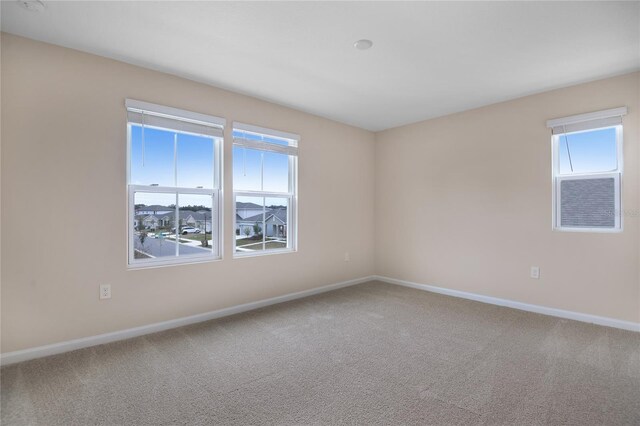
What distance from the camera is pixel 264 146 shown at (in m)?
3.80

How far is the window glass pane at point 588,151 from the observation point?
3.18m

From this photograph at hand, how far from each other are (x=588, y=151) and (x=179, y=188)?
4387 millimetres

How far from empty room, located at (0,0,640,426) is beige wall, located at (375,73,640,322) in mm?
25

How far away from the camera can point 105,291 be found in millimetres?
2697

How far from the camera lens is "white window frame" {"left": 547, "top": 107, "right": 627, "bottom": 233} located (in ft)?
10.1

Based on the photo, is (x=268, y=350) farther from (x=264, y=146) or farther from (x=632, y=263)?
(x=632, y=263)

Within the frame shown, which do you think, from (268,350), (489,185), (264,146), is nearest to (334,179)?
(264,146)

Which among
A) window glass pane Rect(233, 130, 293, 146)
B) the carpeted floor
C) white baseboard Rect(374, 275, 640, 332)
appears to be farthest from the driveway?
white baseboard Rect(374, 275, 640, 332)

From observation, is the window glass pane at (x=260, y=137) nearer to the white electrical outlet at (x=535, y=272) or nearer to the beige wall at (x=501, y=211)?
the beige wall at (x=501, y=211)

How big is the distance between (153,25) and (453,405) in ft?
10.9

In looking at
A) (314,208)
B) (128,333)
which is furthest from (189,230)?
(314,208)

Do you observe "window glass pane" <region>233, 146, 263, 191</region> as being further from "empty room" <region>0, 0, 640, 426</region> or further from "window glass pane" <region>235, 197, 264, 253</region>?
"window glass pane" <region>235, 197, 264, 253</region>

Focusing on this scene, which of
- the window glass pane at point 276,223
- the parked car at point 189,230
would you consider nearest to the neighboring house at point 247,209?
the window glass pane at point 276,223

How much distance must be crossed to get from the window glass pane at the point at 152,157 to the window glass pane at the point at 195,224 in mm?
268
